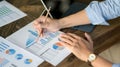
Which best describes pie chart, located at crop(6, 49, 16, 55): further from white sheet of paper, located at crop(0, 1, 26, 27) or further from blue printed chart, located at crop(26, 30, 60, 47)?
white sheet of paper, located at crop(0, 1, 26, 27)

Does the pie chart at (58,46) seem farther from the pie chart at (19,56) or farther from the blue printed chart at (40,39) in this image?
the pie chart at (19,56)

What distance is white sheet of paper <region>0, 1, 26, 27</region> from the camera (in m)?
1.33

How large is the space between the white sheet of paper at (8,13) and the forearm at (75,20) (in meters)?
0.23

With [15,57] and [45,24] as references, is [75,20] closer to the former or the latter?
[45,24]

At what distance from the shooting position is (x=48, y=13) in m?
1.34

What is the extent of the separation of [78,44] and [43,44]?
176mm

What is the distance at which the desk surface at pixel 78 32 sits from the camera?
1147 millimetres

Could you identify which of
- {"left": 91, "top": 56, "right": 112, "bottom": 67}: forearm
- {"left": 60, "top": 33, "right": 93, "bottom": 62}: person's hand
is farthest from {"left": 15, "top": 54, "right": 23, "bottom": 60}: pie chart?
{"left": 91, "top": 56, "right": 112, "bottom": 67}: forearm

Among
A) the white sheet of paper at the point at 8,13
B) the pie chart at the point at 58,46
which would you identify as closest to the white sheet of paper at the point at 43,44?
the pie chart at the point at 58,46

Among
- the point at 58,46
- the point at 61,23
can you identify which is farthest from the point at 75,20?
the point at 58,46

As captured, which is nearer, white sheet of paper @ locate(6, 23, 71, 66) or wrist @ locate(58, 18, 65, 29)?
white sheet of paper @ locate(6, 23, 71, 66)

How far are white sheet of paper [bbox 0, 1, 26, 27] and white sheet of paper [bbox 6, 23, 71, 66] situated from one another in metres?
0.10

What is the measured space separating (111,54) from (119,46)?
0.14 m

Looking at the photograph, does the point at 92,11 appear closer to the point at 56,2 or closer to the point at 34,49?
the point at 56,2
